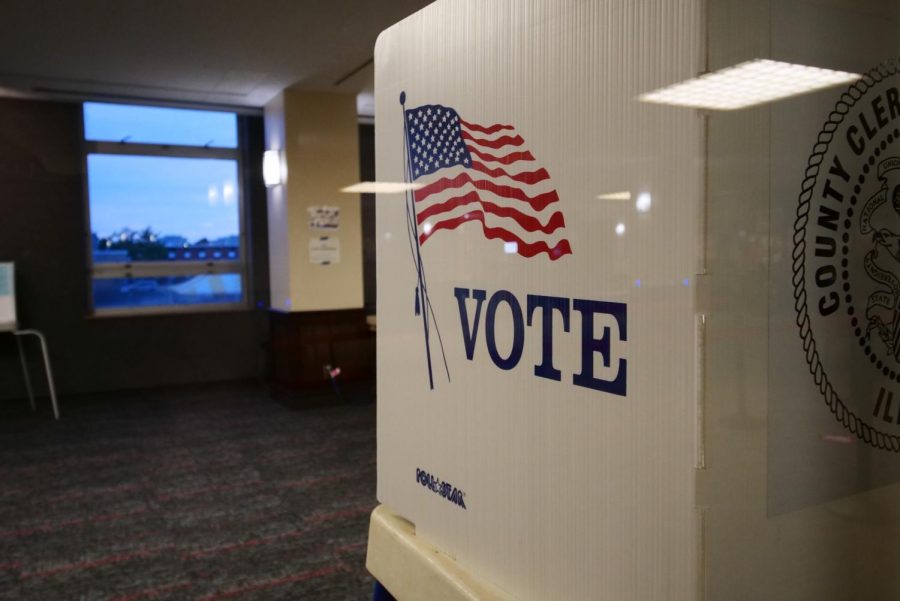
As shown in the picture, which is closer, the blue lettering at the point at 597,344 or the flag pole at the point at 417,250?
the blue lettering at the point at 597,344

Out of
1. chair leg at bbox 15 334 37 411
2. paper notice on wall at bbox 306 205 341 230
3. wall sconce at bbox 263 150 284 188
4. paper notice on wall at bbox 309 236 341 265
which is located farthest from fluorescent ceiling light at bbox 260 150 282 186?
chair leg at bbox 15 334 37 411

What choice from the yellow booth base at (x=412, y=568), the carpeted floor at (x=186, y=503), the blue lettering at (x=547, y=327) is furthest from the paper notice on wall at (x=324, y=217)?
the blue lettering at (x=547, y=327)

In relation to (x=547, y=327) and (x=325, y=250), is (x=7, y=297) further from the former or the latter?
(x=547, y=327)

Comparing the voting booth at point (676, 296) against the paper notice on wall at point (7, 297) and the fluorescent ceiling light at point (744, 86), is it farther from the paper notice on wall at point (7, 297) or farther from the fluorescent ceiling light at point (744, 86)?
the paper notice on wall at point (7, 297)

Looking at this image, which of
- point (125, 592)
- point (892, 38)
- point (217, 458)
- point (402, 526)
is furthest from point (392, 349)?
point (217, 458)

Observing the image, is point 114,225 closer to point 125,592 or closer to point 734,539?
point 125,592

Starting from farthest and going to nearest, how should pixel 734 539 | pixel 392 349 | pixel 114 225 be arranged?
pixel 114 225
pixel 392 349
pixel 734 539

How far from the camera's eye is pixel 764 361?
37 cm

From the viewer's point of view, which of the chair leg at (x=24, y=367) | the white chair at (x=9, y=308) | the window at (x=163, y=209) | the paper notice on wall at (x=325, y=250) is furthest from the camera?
the window at (x=163, y=209)

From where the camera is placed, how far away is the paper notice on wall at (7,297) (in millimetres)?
4594

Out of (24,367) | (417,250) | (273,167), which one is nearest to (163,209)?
(273,167)

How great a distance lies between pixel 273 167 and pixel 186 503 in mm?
2722

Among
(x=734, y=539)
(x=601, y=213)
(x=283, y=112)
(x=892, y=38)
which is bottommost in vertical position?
A: (x=734, y=539)

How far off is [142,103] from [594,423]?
17.7 feet
